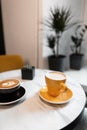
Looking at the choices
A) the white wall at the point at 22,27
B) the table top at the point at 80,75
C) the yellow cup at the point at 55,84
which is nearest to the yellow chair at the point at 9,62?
the white wall at the point at 22,27

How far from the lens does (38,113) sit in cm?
74

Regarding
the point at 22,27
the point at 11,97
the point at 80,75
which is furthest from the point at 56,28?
the point at 11,97

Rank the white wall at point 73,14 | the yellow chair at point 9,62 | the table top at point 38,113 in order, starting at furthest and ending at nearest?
1. the white wall at point 73,14
2. the yellow chair at point 9,62
3. the table top at point 38,113

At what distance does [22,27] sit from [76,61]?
89 centimetres

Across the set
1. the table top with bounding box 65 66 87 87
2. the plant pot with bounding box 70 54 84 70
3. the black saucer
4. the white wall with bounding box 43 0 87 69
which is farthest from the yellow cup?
the plant pot with bounding box 70 54 84 70

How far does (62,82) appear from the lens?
807 mm

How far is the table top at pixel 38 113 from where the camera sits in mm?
655

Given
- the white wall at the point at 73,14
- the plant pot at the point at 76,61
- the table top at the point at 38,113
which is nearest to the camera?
the table top at the point at 38,113

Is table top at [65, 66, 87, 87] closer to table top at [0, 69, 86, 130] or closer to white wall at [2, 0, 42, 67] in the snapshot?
white wall at [2, 0, 42, 67]

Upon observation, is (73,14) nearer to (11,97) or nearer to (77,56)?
(77,56)

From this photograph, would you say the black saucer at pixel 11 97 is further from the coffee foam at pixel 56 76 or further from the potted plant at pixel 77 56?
the potted plant at pixel 77 56

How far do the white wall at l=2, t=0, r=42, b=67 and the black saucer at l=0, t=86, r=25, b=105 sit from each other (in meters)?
1.15

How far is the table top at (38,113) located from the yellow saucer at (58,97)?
0.02 m

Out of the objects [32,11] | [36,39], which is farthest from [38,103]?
[32,11]
